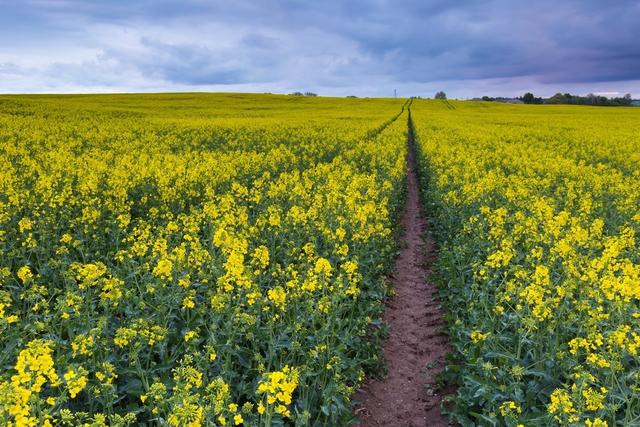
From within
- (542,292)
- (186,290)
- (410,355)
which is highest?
(542,292)

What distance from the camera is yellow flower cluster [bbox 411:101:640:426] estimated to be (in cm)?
475

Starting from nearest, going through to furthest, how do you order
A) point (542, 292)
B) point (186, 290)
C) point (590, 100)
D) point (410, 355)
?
1. point (542, 292)
2. point (186, 290)
3. point (410, 355)
4. point (590, 100)

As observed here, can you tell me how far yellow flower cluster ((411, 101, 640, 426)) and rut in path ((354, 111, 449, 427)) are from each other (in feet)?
1.61

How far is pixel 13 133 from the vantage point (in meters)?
23.2

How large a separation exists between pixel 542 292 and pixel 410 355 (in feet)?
8.30

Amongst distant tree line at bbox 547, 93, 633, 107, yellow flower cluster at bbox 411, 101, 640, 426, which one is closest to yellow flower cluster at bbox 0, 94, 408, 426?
yellow flower cluster at bbox 411, 101, 640, 426

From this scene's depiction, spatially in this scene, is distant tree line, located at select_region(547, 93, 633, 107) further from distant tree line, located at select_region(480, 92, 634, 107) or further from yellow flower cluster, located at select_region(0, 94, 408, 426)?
yellow flower cluster, located at select_region(0, 94, 408, 426)

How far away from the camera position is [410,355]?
7480mm

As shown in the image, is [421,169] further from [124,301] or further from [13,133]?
[13,133]

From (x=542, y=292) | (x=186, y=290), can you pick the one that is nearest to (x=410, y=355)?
(x=542, y=292)

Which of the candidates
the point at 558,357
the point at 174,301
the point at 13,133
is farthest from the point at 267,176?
the point at 13,133

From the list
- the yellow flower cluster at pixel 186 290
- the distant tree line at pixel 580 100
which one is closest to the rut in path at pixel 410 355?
the yellow flower cluster at pixel 186 290

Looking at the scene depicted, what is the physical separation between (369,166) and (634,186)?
8.81 m

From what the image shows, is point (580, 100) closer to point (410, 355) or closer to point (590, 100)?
point (590, 100)
